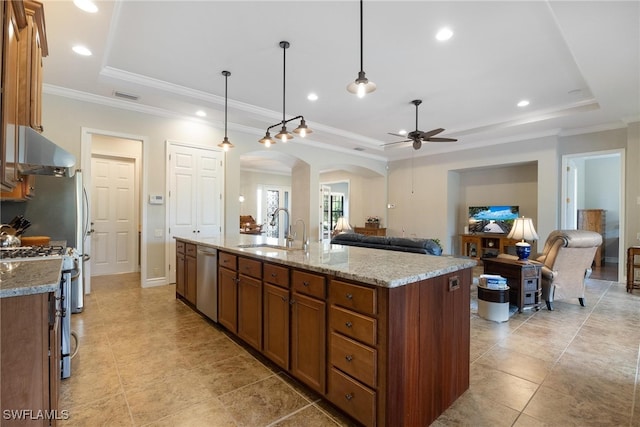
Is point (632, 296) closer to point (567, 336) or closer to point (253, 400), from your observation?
point (567, 336)

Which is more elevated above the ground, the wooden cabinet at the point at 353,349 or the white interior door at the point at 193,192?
the white interior door at the point at 193,192

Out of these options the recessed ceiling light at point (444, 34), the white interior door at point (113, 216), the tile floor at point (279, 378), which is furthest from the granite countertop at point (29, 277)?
the white interior door at point (113, 216)

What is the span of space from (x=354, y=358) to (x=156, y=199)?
447 cm

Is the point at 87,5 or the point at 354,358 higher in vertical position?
the point at 87,5

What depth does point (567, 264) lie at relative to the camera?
3.83m

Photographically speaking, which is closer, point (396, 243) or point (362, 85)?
point (362, 85)

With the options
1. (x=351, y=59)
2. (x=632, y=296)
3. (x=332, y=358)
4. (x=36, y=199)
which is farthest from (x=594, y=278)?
(x=36, y=199)

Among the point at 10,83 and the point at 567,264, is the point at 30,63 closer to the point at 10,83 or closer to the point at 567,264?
the point at 10,83

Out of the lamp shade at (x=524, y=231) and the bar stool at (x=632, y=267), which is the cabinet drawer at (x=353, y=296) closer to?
the lamp shade at (x=524, y=231)

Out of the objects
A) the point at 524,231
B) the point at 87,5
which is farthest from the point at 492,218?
the point at 87,5

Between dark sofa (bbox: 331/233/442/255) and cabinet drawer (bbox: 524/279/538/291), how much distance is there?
1206 mm

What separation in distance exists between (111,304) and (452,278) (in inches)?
164

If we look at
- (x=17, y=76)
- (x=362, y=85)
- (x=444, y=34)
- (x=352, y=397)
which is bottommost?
(x=352, y=397)

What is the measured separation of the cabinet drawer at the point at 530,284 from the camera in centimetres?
374
